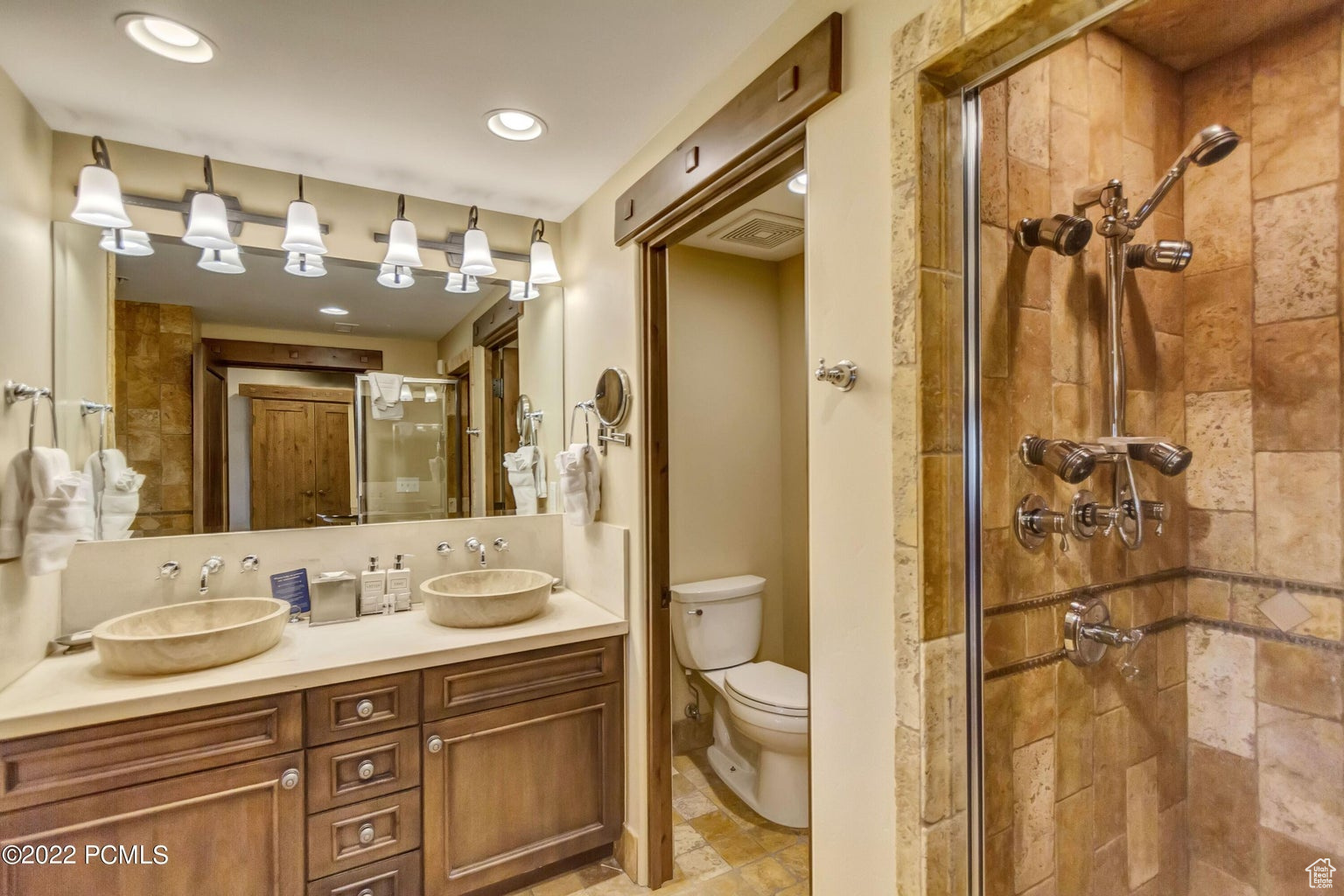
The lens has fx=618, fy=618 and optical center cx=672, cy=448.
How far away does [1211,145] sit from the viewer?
1400mm

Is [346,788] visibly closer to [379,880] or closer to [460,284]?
[379,880]

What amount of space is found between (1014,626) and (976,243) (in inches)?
29.8

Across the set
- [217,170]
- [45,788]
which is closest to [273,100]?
[217,170]

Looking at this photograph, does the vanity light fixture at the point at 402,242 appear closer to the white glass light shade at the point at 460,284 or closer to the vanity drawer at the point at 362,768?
the white glass light shade at the point at 460,284

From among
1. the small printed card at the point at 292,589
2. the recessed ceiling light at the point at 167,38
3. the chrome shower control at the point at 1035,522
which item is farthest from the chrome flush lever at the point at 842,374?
the small printed card at the point at 292,589

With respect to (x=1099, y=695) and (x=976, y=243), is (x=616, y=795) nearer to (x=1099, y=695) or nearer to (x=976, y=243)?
(x=1099, y=695)

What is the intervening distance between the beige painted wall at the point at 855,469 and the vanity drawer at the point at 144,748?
1.35m

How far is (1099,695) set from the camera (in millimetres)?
1408

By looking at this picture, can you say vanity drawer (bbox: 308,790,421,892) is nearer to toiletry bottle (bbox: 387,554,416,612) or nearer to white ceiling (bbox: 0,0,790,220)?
toiletry bottle (bbox: 387,554,416,612)

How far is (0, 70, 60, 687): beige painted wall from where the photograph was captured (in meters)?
1.49

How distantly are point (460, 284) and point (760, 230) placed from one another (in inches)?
49.3

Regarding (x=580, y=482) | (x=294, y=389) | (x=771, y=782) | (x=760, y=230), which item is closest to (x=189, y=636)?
(x=294, y=389)

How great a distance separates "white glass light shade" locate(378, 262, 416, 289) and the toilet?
1614 mm

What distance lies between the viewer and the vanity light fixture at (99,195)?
5.72 feet
